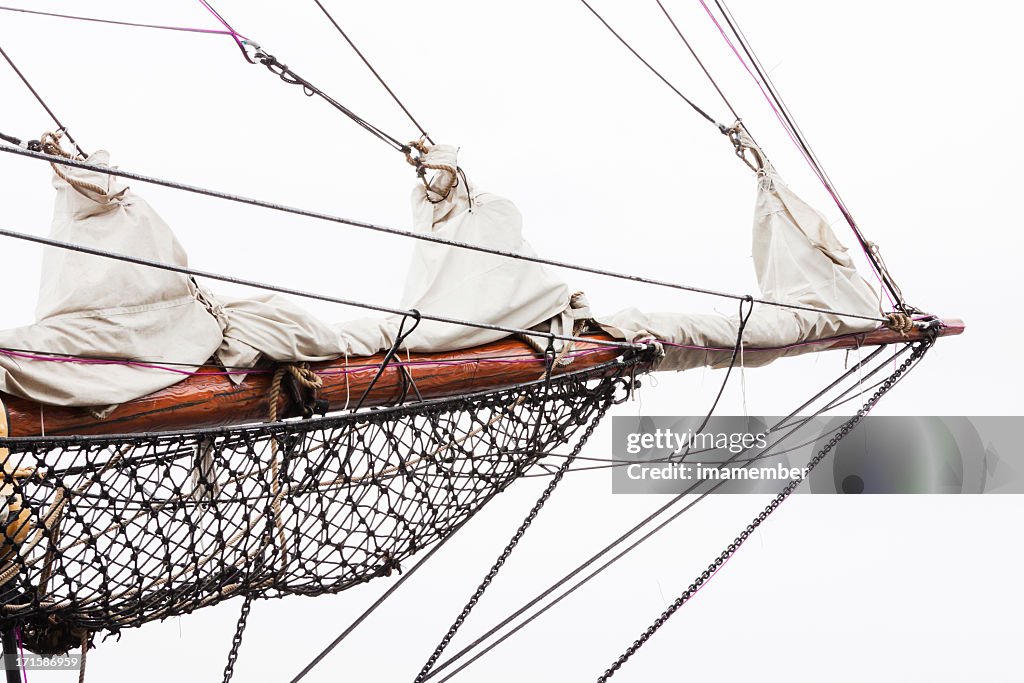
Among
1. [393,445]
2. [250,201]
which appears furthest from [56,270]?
[393,445]

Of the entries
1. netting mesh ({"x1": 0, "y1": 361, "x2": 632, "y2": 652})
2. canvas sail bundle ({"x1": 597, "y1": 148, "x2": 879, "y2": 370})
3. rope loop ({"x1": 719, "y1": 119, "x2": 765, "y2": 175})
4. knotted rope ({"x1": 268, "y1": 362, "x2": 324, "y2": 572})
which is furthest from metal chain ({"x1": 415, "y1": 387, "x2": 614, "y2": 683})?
rope loop ({"x1": 719, "y1": 119, "x2": 765, "y2": 175})

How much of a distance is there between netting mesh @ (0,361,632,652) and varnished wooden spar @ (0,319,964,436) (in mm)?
38

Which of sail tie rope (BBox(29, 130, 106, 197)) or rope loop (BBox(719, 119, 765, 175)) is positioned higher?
rope loop (BBox(719, 119, 765, 175))

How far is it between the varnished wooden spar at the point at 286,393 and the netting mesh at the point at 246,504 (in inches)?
1.5

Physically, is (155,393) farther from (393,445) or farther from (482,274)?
(482,274)

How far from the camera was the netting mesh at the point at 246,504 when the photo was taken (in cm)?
175

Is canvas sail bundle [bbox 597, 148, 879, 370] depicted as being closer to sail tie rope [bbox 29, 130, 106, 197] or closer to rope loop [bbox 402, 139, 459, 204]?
rope loop [bbox 402, 139, 459, 204]

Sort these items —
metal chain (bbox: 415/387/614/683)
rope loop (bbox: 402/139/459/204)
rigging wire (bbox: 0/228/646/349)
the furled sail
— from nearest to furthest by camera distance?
1. rigging wire (bbox: 0/228/646/349)
2. the furled sail
3. metal chain (bbox: 415/387/614/683)
4. rope loop (bbox: 402/139/459/204)

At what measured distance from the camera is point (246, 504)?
186 cm

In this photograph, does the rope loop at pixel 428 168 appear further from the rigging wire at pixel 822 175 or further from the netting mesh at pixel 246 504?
the rigging wire at pixel 822 175

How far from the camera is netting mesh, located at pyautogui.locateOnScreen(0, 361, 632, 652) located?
68.8 inches

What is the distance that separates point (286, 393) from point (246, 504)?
18cm

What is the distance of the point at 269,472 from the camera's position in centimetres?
207

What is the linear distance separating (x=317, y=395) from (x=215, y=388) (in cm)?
16
